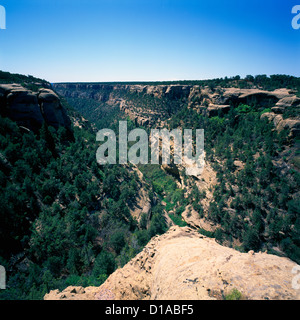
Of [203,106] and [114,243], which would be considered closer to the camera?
[114,243]

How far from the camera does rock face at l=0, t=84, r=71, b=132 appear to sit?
98.6 ft

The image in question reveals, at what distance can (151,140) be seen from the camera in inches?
2484

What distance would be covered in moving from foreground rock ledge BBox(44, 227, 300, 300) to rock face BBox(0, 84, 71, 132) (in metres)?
33.1

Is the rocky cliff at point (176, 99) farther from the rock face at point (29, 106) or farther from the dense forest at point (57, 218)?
the rock face at point (29, 106)

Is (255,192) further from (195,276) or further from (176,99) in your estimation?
(176,99)

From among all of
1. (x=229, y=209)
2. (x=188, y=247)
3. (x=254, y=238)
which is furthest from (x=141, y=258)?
(x=229, y=209)

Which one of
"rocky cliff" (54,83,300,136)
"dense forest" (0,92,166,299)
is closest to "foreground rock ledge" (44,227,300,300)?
"dense forest" (0,92,166,299)

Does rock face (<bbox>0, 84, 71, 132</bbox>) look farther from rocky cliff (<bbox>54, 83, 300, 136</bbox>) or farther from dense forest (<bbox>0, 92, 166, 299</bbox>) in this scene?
rocky cliff (<bbox>54, 83, 300, 136</bbox>)

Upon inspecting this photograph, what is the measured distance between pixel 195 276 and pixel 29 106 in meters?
39.3

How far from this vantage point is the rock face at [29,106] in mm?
30062

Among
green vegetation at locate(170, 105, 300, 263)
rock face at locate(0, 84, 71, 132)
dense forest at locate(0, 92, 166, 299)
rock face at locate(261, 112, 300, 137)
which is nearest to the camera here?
dense forest at locate(0, 92, 166, 299)

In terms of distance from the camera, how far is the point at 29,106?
31922 millimetres
